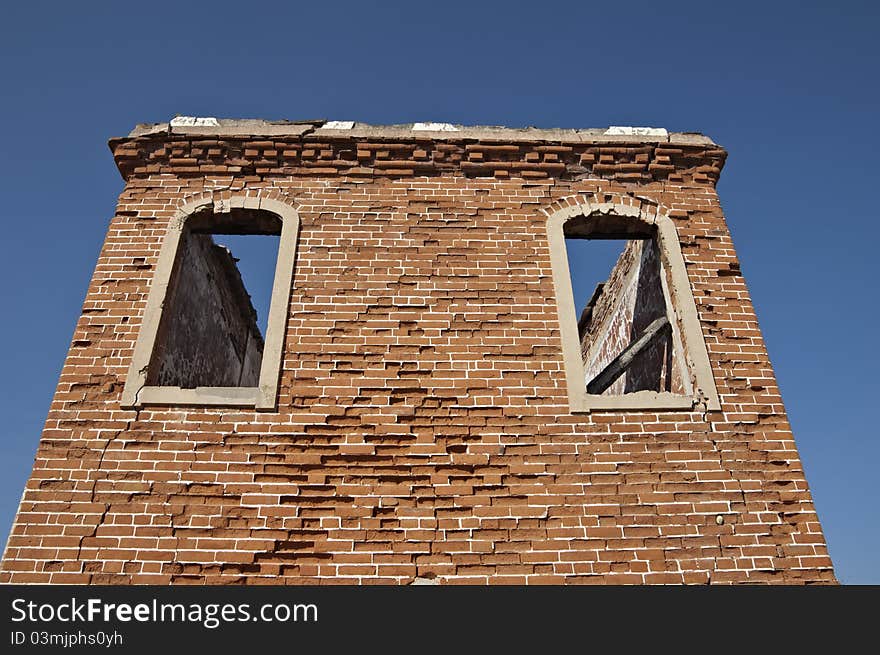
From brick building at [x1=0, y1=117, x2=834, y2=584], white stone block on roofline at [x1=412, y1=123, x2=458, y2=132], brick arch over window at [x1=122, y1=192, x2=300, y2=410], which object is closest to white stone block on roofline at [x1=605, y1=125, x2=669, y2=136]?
brick building at [x1=0, y1=117, x2=834, y2=584]

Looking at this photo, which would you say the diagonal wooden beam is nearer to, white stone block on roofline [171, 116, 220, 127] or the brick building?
the brick building

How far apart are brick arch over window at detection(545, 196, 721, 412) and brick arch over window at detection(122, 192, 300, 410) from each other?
2.49 metres

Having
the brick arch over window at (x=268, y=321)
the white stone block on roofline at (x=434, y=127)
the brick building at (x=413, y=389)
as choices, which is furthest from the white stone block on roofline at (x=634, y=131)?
the brick arch over window at (x=268, y=321)

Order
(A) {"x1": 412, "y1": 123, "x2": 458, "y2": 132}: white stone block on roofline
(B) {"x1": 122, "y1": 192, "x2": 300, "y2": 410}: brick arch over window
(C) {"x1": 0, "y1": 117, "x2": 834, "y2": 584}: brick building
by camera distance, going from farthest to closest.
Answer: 1. (A) {"x1": 412, "y1": 123, "x2": 458, "y2": 132}: white stone block on roofline
2. (B) {"x1": 122, "y1": 192, "x2": 300, "y2": 410}: brick arch over window
3. (C) {"x1": 0, "y1": 117, "x2": 834, "y2": 584}: brick building

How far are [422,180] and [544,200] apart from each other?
1.28 metres

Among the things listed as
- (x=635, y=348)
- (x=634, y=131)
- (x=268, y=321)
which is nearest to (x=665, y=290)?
(x=635, y=348)

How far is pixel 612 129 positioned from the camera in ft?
23.5

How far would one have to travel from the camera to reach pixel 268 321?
5.72 metres

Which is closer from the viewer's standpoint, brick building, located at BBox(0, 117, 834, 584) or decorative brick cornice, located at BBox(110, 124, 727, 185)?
brick building, located at BBox(0, 117, 834, 584)

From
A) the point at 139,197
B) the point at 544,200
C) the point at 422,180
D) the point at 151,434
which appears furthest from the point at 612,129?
the point at 151,434

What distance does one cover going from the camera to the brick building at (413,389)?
15.4 feet

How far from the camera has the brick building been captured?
471cm
